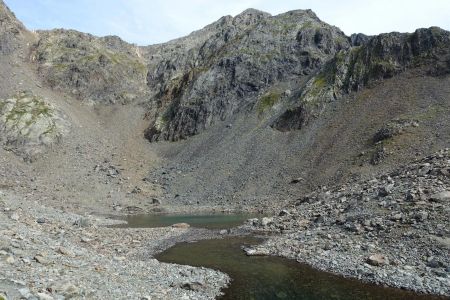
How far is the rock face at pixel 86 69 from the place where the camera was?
139m

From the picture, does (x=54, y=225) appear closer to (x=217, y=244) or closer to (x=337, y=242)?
(x=217, y=244)

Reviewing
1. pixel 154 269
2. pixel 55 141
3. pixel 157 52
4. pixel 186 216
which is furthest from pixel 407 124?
pixel 157 52

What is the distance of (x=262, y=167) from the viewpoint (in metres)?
86.1

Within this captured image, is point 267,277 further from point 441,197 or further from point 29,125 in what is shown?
point 29,125

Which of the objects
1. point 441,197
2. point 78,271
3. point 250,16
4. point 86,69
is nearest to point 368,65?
point 441,197

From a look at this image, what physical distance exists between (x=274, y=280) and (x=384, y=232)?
39.1ft

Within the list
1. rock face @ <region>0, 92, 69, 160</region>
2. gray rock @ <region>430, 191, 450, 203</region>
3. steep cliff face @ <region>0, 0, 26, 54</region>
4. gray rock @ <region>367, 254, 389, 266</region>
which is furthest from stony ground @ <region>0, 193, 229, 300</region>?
steep cliff face @ <region>0, 0, 26, 54</region>

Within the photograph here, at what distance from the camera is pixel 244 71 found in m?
126

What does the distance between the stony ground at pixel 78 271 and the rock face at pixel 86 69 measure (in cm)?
10990

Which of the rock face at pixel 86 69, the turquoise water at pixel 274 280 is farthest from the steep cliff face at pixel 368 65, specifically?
the rock face at pixel 86 69

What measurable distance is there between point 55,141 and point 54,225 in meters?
67.6

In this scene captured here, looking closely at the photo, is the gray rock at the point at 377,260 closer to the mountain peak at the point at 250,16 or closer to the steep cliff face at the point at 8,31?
the steep cliff face at the point at 8,31

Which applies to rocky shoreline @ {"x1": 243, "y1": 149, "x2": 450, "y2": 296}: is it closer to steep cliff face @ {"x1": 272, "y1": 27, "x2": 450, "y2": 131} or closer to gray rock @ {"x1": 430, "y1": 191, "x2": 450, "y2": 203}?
gray rock @ {"x1": 430, "y1": 191, "x2": 450, "y2": 203}

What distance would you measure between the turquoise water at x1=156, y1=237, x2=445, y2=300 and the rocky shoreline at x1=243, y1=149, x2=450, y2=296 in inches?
50.7
